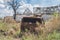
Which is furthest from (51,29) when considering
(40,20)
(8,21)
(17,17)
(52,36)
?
(17,17)

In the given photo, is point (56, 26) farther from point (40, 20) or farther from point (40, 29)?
point (40, 20)

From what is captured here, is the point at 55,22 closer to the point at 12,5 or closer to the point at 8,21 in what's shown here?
the point at 8,21

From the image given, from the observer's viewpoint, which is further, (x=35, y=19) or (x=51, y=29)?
(x=35, y=19)

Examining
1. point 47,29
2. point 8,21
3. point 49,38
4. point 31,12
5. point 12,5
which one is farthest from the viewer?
point 12,5

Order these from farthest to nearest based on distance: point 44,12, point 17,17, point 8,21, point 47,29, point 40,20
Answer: point 17,17 → point 8,21 → point 44,12 → point 40,20 → point 47,29

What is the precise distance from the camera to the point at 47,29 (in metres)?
14.0

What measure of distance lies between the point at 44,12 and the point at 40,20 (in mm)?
5699

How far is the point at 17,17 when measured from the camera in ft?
98.1

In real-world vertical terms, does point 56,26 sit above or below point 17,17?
above

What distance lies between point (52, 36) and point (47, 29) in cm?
164

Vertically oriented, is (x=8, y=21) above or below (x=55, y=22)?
below

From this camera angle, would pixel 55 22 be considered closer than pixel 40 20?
Yes

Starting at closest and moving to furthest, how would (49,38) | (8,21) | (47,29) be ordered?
(49,38) → (47,29) → (8,21)

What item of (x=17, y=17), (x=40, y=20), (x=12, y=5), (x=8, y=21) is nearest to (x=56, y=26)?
(x=40, y=20)
